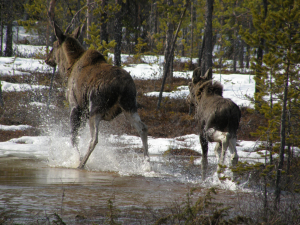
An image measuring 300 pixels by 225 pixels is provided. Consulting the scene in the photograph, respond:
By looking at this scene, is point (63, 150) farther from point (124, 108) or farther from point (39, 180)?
point (39, 180)

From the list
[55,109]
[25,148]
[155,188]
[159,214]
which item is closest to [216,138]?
[155,188]

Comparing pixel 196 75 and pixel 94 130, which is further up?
pixel 196 75

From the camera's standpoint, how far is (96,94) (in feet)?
20.4

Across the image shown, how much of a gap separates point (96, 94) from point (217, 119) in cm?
250

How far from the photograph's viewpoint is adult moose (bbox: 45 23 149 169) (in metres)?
6.18

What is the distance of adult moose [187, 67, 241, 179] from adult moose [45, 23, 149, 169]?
1.23 meters

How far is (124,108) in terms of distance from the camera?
6293 millimetres

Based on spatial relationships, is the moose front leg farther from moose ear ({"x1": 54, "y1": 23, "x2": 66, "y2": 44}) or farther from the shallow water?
moose ear ({"x1": 54, "y1": 23, "x2": 66, "y2": 44})

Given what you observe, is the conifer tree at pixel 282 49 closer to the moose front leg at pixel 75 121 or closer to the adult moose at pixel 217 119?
the adult moose at pixel 217 119

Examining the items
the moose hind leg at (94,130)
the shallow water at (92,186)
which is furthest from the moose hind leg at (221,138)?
the moose hind leg at (94,130)

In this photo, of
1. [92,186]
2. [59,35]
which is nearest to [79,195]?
[92,186]

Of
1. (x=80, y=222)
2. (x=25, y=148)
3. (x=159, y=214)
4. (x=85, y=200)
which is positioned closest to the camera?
(x=80, y=222)

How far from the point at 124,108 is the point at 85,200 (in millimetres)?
2937

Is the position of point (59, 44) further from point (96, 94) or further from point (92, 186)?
point (92, 186)
